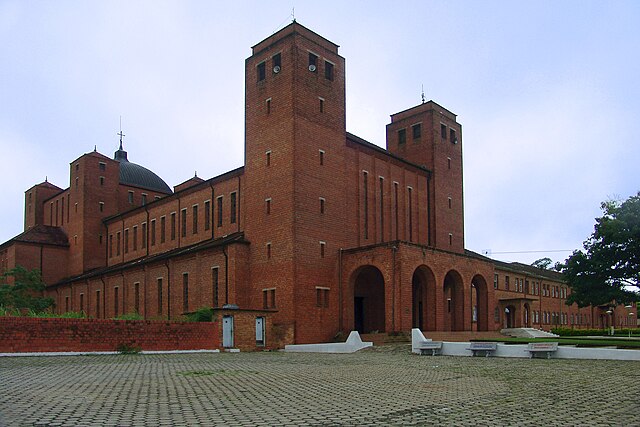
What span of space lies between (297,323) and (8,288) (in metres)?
26.3

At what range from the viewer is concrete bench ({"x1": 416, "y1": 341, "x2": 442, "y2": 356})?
79.2 feet

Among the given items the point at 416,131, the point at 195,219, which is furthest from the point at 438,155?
the point at 195,219

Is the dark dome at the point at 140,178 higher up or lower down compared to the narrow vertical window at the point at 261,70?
lower down

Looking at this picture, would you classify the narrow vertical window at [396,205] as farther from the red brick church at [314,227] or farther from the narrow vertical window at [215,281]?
the narrow vertical window at [215,281]

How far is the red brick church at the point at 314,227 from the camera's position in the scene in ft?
105

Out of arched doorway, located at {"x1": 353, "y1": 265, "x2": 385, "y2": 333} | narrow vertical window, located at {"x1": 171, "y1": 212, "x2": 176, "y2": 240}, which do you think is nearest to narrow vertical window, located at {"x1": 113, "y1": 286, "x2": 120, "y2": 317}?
narrow vertical window, located at {"x1": 171, "y1": 212, "x2": 176, "y2": 240}

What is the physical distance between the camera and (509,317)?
53.9m

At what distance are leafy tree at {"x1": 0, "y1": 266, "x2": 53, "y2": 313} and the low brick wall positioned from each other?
24893mm

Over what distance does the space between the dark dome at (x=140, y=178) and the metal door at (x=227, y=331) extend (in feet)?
111

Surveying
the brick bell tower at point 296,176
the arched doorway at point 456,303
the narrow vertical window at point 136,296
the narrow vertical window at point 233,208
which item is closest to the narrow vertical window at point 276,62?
the brick bell tower at point 296,176

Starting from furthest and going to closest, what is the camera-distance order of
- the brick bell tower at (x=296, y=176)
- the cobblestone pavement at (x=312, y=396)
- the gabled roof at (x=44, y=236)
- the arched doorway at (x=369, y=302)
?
the gabled roof at (x=44, y=236) → the arched doorway at (x=369, y=302) → the brick bell tower at (x=296, y=176) → the cobblestone pavement at (x=312, y=396)

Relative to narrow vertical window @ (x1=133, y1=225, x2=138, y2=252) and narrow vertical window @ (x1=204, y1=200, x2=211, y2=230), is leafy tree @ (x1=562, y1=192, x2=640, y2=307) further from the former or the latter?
narrow vertical window @ (x1=133, y1=225, x2=138, y2=252)

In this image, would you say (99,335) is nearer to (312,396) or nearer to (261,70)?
(312,396)

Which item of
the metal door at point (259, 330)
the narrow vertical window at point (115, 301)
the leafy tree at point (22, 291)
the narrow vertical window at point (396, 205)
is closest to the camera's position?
the metal door at point (259, 330)
